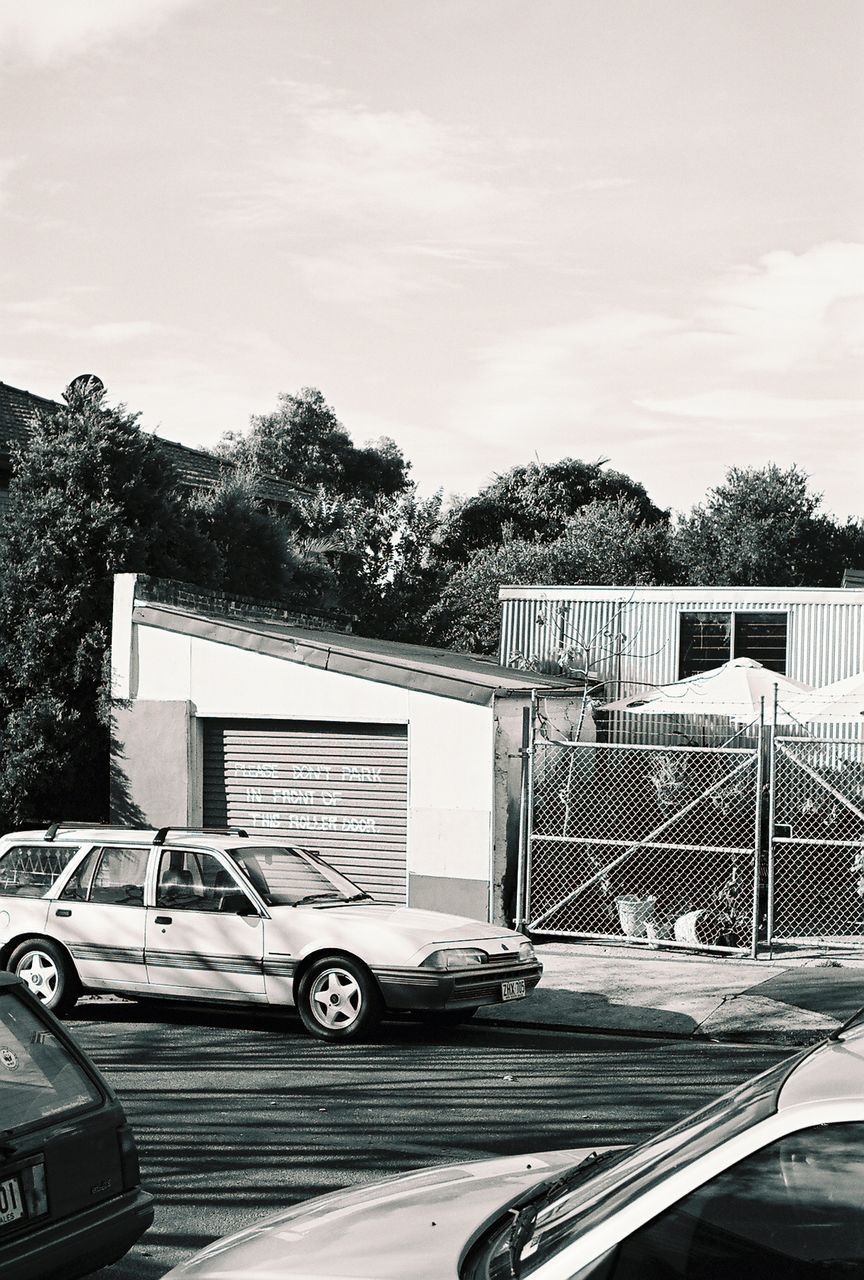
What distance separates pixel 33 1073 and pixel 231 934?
5.33 m

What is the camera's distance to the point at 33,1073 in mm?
4949

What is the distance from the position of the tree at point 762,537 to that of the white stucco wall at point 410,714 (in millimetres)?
33263

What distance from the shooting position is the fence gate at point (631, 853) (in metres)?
13.6

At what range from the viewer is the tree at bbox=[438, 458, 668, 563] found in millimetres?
51094

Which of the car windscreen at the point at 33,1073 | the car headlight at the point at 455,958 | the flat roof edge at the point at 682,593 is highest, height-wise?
the flat roof edge at the point at 682,593

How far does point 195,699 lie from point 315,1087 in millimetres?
8171

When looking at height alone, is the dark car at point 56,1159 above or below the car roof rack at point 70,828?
below

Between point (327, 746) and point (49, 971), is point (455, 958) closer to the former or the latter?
point (49, 971)

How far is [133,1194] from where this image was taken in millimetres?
5082

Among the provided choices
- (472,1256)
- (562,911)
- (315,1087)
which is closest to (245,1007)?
(315,1087)

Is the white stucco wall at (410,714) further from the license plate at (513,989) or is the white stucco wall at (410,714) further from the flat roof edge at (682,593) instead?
the flat roof edge at (682,593)

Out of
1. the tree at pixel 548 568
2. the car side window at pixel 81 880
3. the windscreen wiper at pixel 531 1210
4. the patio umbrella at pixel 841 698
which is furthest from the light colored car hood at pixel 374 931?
the tree at pixel 548 568

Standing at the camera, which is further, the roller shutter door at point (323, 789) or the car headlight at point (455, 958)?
the roller shutter door at point (323, 789)

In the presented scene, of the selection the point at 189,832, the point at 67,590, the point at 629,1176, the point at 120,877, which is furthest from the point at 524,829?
the point at 629,1176
